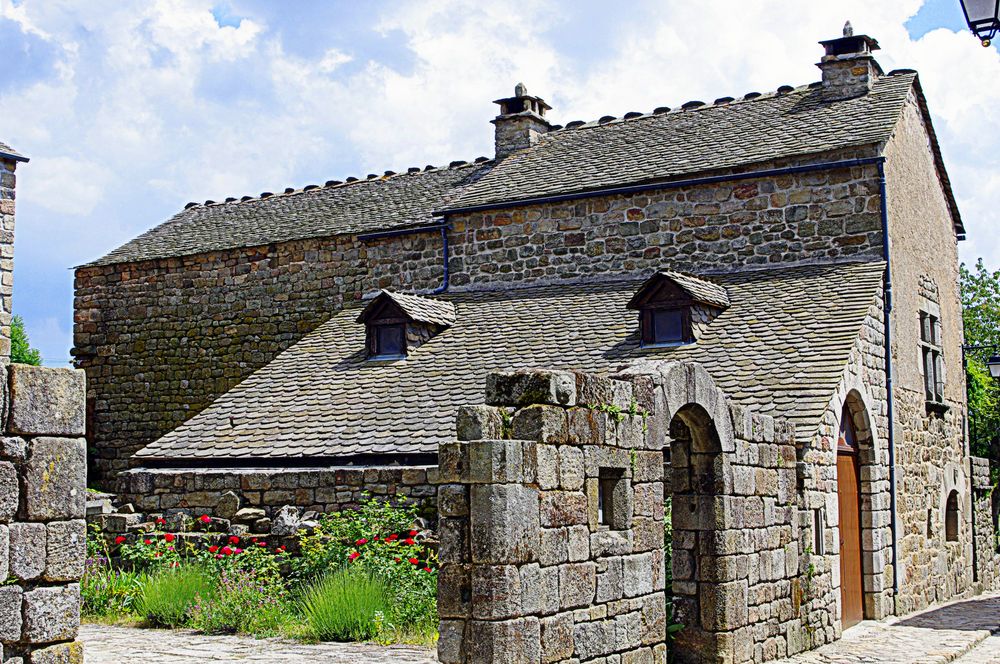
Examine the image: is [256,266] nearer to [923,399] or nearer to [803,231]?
[803,231]

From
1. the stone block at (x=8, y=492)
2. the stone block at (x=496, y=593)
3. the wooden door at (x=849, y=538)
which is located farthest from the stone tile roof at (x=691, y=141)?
the stone block at (x=8, y=492)

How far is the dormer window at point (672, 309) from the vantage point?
1455cm

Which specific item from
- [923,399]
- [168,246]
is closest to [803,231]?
[923,399]

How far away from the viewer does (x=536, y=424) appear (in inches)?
289

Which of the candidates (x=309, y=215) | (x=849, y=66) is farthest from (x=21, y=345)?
(x=849, y=66)

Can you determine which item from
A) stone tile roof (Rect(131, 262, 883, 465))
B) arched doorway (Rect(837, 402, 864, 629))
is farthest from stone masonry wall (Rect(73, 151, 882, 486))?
arched doorway (Rect(837, 402, 864, 629))

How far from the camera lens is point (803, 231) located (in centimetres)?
1612

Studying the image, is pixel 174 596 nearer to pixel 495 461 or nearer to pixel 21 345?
pixel 495 461

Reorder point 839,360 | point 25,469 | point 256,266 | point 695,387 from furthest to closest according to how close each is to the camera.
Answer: point 256,266
point 839,360
point 695,387
point 25,469

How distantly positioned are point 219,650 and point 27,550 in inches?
171

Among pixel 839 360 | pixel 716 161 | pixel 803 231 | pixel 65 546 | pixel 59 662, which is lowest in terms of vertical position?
pixel 59 662

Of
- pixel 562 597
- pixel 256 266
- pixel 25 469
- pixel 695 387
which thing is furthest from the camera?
pixel 256 266

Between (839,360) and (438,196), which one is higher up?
(438,196)

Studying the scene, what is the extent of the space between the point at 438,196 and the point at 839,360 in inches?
344
